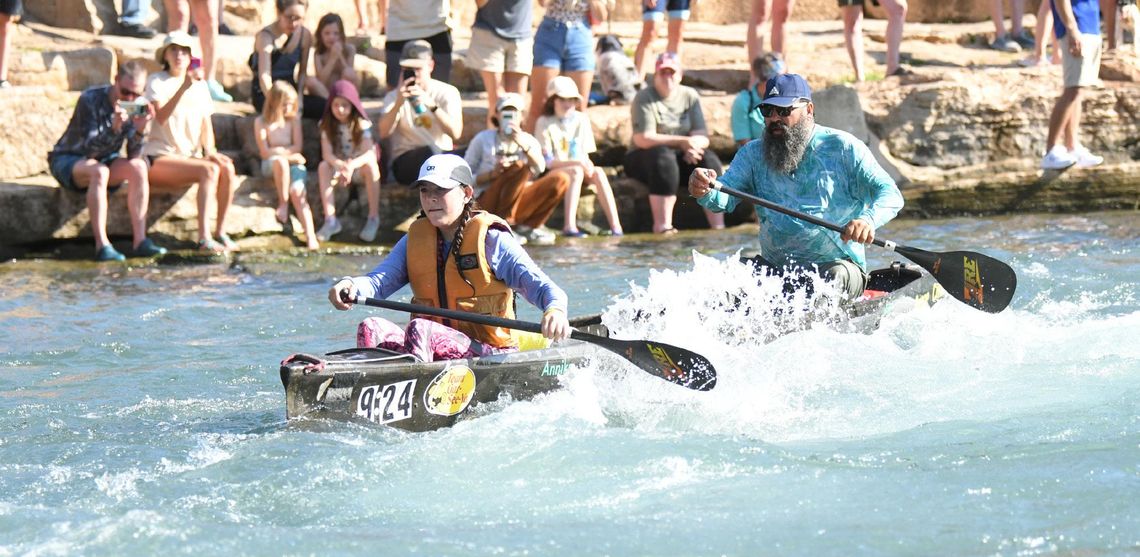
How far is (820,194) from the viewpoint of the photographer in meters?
8.41

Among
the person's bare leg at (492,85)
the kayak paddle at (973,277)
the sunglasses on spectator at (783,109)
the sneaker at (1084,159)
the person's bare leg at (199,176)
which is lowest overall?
the sneaker at (1084,159)

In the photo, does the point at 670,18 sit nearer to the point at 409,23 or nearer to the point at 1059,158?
the point at 409,23

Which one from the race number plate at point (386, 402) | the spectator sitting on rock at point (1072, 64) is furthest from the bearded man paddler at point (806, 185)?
the spectator sitting on rock at point (1072, 64)

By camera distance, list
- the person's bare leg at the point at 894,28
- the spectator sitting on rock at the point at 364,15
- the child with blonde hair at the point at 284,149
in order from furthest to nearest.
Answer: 1. the spectator sitting on rock at the point at 364,15
2. the person's bare leg at the point at 894,28
3. the child with blonde hair at the point at 284,149

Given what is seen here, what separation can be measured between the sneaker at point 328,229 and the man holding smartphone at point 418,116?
2.13 feet

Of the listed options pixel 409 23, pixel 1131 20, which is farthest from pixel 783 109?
pixel 1131 20

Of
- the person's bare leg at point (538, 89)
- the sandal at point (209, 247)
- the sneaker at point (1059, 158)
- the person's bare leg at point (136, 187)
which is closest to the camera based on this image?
the person's bare leg at point (136, 187)

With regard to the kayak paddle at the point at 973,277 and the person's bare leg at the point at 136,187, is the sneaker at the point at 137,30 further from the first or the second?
the kayak paddle at the point at 973,277

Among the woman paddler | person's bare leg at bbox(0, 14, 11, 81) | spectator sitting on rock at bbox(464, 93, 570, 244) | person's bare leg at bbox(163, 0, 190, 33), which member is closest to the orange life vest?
the woman paddler

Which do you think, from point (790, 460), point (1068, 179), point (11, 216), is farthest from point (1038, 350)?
point (11, 216)

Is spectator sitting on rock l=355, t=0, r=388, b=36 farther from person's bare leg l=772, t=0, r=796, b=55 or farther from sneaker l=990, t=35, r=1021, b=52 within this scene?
sneaker l=990, t=35, r=1021, b=52

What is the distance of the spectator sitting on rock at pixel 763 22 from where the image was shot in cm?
1427

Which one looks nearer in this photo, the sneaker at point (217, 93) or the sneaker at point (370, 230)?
the sneaker at point (370, 230)

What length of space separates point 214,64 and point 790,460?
8886 mm
